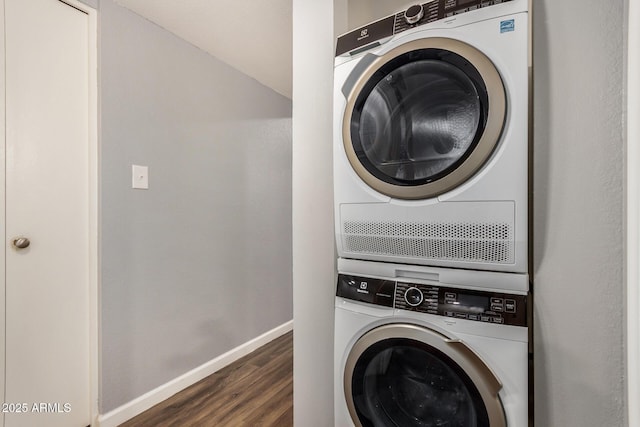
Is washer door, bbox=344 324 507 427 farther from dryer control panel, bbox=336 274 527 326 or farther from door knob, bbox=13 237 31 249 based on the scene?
door knob, bbox=13 237 31 249

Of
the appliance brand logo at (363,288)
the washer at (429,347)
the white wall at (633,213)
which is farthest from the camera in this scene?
the appliance brand logo at (363,288)

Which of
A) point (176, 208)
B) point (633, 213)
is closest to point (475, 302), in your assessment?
point (633, 213)

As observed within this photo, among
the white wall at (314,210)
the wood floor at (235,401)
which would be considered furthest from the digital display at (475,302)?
the wood floor at (235,401)

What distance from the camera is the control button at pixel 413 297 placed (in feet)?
3.23

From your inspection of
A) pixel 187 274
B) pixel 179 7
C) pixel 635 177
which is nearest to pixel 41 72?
pixel 179 7

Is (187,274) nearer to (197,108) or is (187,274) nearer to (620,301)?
(197,108)

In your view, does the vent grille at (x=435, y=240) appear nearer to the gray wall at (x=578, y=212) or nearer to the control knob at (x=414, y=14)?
the gray wall at (x=578, y=212)

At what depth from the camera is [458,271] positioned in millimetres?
952

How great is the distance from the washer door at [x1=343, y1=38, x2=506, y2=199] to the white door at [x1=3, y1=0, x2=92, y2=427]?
1444mm

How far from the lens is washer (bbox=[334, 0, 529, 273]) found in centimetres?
85

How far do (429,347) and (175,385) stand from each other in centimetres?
180

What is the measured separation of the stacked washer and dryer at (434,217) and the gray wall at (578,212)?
0.54ft

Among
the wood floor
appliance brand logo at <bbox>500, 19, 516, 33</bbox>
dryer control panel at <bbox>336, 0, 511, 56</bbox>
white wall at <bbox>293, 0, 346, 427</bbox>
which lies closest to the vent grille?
white wall at <bbox>293, 0, 346, 427</bbox>

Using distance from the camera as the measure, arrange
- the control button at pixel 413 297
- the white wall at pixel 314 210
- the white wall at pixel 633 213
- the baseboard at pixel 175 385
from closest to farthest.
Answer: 1. the white wall at pixel 633 213
2. the control button at pixel 413 297
3. the white wall at pixel 314 210
4. the baseboard at pixel 175 385
